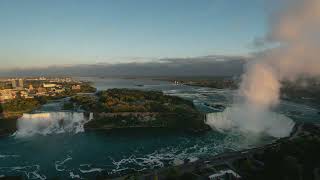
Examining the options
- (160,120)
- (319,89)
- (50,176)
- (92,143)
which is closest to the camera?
(50,176)

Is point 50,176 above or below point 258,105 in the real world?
below

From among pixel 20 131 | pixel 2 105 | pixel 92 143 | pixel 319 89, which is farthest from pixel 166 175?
pixel 319 89

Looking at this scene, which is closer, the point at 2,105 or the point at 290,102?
the point at 2,105

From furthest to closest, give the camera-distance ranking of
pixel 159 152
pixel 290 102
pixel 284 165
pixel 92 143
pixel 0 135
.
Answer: pixel 290 102
pixel 0 135
pixel 92 143
pixel 159 152
pixel 284 165

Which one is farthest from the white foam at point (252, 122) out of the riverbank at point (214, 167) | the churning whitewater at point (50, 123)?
the churning whitewater at point (50, 123)

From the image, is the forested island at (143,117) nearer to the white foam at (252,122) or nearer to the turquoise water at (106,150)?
the white foam at (252,122)

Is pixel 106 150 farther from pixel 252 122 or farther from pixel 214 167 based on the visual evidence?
pixel 252 122

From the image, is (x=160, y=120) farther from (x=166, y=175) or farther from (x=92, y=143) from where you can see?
(x=166, y=175)

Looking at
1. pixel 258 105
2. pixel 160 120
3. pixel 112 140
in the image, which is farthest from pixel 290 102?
pixel 112 140
